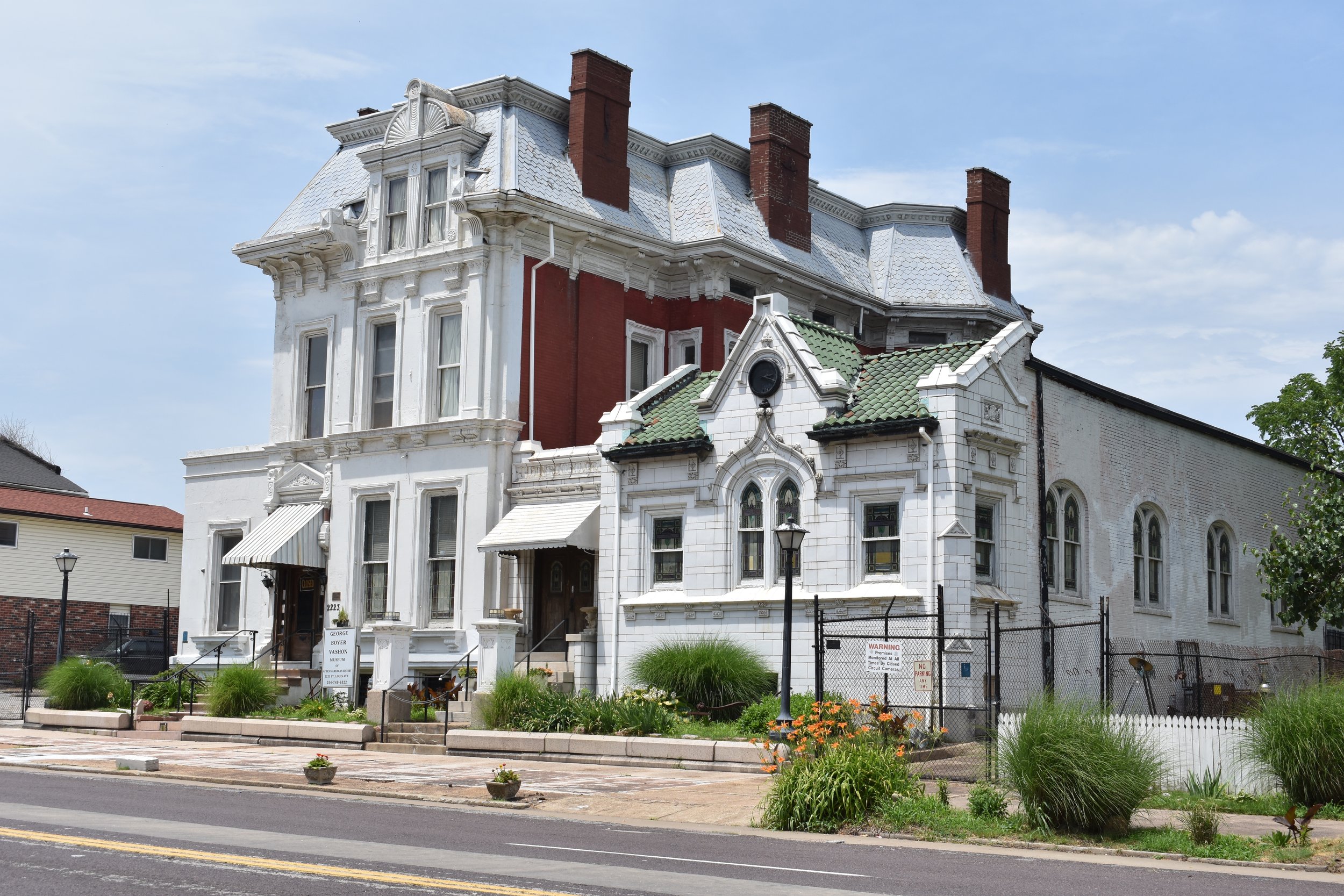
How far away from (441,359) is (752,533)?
9.79 metres

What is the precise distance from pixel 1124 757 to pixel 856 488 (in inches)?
458

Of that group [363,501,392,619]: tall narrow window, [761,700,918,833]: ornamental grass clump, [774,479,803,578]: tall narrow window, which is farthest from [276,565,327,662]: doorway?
[761,700,918,833]: ornamental grass clump

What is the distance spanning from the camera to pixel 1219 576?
34.7 metres

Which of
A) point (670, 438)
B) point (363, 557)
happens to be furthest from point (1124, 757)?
point (363, 557)

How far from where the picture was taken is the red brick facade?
33.2 metres

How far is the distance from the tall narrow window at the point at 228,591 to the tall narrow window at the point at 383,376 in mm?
5234

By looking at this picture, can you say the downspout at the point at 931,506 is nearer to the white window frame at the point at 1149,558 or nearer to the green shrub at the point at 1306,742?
the white window frame at the point at 1149,558

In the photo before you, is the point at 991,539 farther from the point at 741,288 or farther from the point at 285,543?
the point at 285,543

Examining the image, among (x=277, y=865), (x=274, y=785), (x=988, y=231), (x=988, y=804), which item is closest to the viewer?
(x=277, y=865)

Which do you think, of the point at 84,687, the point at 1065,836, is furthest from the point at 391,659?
the point at 1065,836

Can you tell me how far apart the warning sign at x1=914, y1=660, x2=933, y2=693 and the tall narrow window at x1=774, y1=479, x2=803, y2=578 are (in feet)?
12.6

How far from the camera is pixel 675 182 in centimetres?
3819

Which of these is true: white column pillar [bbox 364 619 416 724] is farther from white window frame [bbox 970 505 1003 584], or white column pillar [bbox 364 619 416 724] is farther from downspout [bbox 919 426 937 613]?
white window frame [bbox 970 505 1003 584]

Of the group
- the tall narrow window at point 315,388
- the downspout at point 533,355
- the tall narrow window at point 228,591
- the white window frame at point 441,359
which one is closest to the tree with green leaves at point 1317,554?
the downspout at point 533,355
